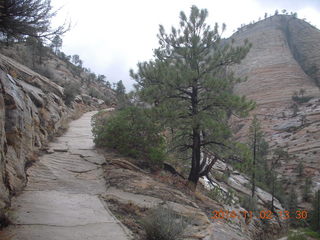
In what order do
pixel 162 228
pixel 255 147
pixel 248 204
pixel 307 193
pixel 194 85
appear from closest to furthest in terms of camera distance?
pixel 162 228 → pixel 194 85 → pixel 248 204 → pixel 255 147 → pixel 307 193

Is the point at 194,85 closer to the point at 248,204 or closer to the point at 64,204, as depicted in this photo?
the point at 64,204

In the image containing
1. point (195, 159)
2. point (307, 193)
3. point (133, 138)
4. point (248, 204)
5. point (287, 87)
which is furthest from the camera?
point (287, 87)

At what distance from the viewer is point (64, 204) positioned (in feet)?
15.8

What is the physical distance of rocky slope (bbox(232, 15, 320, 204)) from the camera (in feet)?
103

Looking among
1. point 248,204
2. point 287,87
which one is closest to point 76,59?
point 287,87

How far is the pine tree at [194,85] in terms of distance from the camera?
8070 mm

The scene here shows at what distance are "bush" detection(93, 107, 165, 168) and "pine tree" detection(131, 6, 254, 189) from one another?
0.80 meters

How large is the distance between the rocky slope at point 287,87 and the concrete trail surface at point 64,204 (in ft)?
79.5

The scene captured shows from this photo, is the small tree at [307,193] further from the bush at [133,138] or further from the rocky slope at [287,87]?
the bush at [133,138]

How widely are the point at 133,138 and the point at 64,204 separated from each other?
4836 mm

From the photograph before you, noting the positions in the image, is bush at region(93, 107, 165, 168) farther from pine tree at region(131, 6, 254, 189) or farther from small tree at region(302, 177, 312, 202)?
small tree at region(302, 177, 312, 202)

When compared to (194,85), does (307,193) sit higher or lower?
lower
